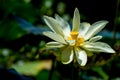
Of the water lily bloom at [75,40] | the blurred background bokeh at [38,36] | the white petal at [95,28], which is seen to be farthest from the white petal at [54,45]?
the blurred background bokeh at [38,36]

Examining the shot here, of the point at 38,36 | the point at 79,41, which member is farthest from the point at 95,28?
the point at 38,36

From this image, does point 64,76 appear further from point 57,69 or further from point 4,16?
point 4,16

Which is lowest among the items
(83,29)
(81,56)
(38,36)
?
(81,56)

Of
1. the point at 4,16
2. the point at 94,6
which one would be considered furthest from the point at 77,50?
the point at 94,6

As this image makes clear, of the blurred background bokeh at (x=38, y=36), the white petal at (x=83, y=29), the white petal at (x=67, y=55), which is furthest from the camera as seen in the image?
the blurred background bokeh at (x=38, y=36)

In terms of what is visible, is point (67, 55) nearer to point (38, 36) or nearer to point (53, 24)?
point (53, 24)

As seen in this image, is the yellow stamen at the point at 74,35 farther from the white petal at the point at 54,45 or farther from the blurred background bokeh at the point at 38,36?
the blurred background bokeh at the point at 38,36

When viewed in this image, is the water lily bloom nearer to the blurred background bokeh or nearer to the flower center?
the flower center

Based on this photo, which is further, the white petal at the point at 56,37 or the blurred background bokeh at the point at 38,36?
the blurred background bokeh at the point at 38,36

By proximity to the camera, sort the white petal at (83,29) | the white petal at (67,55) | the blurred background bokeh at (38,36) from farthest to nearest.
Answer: the blurred background bokeh at (38,36) < the white petal at (83,29) < the white petal at (67,55)
